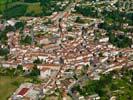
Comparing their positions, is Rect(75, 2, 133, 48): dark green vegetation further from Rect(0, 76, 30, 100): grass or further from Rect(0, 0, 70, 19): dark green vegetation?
Rect(0, 76, 30, 100): grass

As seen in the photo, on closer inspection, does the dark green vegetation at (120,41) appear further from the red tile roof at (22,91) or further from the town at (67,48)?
the red tile roof at (22,91)

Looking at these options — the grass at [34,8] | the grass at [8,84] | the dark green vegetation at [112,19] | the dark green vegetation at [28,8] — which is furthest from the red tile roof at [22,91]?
the grass at [34,8]

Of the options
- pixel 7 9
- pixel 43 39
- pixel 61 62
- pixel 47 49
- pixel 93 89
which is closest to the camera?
pixel 93 89

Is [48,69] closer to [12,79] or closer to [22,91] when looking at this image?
[12,79]

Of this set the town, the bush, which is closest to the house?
the town

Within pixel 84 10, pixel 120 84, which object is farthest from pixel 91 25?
pixel 120 84

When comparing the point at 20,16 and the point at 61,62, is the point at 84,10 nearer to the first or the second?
the point at 20,16
